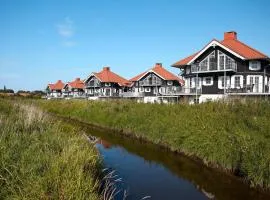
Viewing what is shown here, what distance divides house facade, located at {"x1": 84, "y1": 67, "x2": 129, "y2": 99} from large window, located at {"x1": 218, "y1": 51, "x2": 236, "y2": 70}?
3283 cm

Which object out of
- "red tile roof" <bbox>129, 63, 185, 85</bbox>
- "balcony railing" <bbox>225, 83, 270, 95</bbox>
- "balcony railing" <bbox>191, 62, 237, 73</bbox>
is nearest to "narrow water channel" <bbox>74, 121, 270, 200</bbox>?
"balcony railing" <bbox>225, 83, 270, 95</bbox>

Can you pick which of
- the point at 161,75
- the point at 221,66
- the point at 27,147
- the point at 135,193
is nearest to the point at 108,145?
the point at 135,193

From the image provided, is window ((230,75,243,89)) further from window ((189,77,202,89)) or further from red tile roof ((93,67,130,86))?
red tile roof ((93,67,130,86))

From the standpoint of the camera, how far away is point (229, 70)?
37.6 m

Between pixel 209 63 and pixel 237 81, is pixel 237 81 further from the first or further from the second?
pixel 209 63

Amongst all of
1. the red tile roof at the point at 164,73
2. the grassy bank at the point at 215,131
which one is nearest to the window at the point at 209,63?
the grassy bank at the point at 215,131

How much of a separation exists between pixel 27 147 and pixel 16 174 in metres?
1.98

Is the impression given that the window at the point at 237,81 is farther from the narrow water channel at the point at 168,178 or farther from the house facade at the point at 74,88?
the house facade at the point at 74,88

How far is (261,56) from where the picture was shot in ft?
119

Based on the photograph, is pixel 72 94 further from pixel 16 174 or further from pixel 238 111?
pixel 16 174

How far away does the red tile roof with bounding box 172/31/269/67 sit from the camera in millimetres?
36906

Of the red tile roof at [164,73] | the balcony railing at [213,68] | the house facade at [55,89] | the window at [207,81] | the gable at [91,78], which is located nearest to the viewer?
the balcony railing at [213,68]

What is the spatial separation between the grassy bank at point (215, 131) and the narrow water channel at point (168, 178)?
464 mm

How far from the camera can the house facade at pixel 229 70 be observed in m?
36.6
